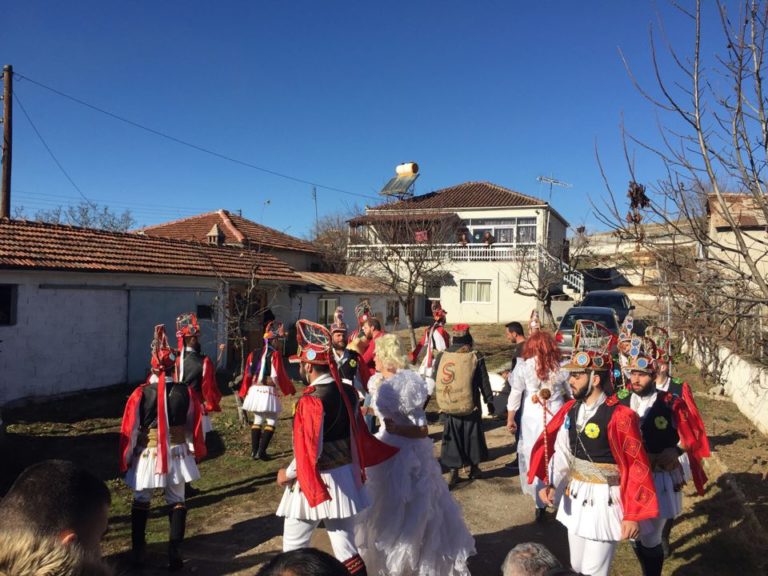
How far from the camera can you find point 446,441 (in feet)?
22.7

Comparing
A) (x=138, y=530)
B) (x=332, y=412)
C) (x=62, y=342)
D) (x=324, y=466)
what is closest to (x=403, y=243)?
(x=62, y=342)

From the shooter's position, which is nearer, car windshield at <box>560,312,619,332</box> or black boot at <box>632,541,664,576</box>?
black boot at <box>632,541,664,576</box>

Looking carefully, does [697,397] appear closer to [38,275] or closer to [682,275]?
[682,275]

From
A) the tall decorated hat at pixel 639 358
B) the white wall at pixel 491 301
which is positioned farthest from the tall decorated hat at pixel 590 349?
the white wall at pixel 491 301

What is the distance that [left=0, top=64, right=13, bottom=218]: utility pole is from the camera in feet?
49.1

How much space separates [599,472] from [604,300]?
18.5 m

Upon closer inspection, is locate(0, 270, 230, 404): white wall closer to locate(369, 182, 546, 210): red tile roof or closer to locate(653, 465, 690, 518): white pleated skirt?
locate(653, 465, 690, 518): white pleated skirt

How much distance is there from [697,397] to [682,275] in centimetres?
843

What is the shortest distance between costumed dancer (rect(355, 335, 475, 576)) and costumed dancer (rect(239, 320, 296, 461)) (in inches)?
132

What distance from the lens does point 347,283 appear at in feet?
76.9

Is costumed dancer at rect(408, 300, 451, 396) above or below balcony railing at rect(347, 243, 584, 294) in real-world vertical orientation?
below

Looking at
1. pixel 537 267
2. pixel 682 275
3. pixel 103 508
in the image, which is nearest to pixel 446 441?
pixel 682 275

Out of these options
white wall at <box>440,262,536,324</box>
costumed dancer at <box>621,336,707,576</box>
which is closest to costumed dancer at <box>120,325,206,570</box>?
costumed dancer at <box>621,336,707,576</box>

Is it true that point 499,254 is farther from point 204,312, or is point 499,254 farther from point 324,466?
point 324,466
